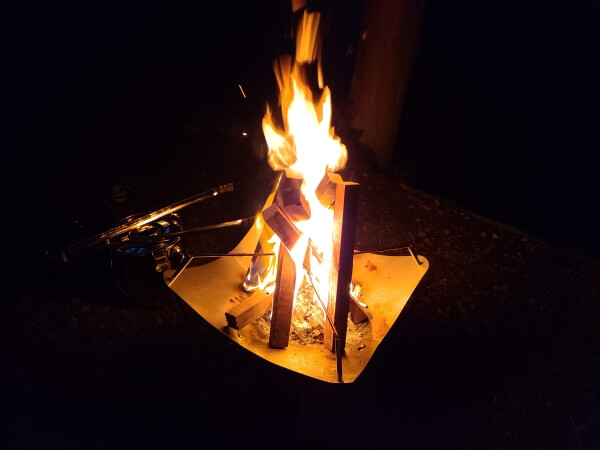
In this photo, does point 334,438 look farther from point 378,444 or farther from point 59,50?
point 59,50

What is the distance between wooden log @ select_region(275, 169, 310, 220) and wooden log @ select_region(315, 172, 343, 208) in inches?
4.0

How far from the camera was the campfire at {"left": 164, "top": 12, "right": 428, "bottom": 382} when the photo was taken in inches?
91.0

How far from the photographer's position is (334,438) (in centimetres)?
292

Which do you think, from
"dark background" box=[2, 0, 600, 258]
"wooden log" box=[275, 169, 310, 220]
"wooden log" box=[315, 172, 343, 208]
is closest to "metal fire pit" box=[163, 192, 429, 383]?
"wooden log" box=[275, 169, 310, 220]

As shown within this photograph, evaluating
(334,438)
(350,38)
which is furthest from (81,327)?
(350,38)

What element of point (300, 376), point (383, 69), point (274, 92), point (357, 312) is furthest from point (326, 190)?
point (274, 92)

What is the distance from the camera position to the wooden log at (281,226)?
2367 mm

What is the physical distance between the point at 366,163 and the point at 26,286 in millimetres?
3669

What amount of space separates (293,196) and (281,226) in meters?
0.30

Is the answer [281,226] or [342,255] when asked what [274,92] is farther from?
[342,255]

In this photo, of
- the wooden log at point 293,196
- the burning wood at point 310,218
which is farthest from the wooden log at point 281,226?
the wooden log at point 293,196

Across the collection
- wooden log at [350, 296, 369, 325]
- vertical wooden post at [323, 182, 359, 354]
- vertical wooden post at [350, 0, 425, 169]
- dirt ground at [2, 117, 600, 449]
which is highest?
vertical wooden post at [350, 0, 425, 169]

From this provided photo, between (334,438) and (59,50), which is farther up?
(59,50)

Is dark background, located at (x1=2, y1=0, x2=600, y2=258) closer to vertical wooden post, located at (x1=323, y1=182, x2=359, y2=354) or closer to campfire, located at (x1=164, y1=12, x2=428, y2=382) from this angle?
campfire, located at (x1=164, y1=12, x2=428, y2=382)
